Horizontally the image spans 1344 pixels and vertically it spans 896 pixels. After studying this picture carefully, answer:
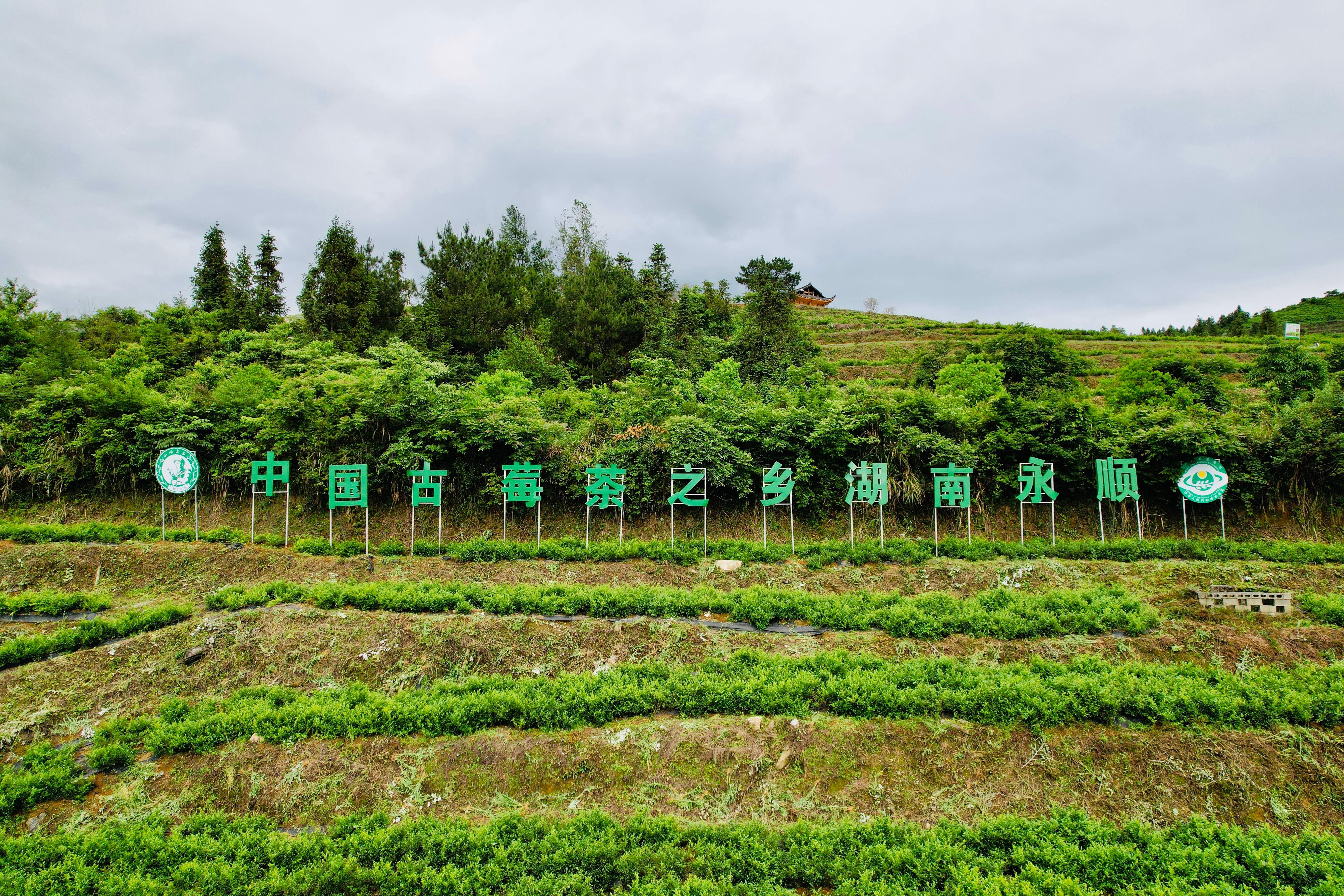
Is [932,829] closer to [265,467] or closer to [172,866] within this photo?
[172,866]

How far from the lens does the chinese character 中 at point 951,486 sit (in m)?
14.8

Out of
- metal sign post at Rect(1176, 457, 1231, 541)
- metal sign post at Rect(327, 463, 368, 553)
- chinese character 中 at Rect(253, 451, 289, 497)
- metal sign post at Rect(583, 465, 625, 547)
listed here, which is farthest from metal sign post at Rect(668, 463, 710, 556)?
metal sign post at Rect(1176, 457, 1231, 541)

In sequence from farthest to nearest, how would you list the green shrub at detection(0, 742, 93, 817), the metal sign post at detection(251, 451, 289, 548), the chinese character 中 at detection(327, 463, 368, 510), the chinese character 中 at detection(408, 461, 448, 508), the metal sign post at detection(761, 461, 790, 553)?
the metal sign post at detection(251, 451, 289, 548)
the chinese character 中 at detection(327, 463, 368, 510)
the chinese character 中 at detection(408, 461, 448, 508)
the metal sign post at detection(761, 461, 790, 553)
the green shrub at detection(0, 742, 93, 817)

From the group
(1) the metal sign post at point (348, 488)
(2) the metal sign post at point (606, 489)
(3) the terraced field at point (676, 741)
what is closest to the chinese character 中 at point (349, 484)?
(1) the metal sign post at point (348, 488)

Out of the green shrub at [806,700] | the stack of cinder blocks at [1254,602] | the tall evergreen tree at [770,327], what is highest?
the tall evergreen tree at [770,327]

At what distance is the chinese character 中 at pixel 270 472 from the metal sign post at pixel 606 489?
7.61 m

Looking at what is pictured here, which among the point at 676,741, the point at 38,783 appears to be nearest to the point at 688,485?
the point at 676,741

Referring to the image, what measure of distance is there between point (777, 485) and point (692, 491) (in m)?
2.11

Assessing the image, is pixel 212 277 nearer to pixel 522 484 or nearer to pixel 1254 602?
pixel 522 484

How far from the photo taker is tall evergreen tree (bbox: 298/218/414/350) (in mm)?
24297

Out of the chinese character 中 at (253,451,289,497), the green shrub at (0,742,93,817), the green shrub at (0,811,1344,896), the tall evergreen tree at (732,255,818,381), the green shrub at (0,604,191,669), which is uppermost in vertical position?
the tall evergreen tree at (732,255,818,381)

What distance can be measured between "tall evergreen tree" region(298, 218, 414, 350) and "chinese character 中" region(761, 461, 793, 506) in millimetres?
16880

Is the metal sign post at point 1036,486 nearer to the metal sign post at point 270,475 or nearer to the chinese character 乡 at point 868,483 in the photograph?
the chinese character 乡 at point 868,483

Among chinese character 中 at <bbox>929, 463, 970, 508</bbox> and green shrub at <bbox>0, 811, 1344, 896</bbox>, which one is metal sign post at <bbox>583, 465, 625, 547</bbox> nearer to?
chinese character 中 at <bbox>929, 463, 970, 508</bbox>
